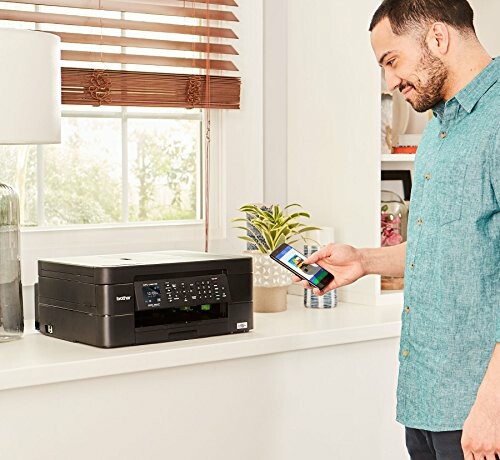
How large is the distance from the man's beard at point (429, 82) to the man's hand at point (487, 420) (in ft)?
1.62

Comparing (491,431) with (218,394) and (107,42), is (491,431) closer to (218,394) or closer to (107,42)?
(218,394)

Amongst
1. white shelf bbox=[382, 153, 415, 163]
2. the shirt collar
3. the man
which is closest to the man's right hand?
the man

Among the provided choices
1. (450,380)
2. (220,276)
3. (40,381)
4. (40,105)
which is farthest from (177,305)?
(450,380)

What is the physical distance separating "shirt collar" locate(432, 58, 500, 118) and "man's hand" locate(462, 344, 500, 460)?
17.8 inches

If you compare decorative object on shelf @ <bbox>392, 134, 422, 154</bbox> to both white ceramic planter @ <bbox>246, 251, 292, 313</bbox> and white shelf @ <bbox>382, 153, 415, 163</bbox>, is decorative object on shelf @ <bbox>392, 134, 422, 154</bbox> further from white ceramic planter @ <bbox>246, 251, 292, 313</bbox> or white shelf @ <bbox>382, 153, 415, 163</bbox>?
white ceramic planter @ <bbox>246, 251, 292, 313</bbox>

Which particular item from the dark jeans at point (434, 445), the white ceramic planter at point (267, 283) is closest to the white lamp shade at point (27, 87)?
the white ceramic planter at point (267, 283)

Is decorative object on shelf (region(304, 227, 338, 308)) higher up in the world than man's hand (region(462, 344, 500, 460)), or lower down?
higher up

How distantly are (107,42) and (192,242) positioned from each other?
2.07 ft

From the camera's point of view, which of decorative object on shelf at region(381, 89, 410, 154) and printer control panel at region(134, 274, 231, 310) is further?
decorative object on shelf at region(381, 89, 410, 154)

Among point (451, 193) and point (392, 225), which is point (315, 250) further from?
point (451, 193)

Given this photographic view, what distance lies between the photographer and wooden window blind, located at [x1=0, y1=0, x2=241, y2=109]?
2703 mm

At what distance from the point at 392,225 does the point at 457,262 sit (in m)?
1.18

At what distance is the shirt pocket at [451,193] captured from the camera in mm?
1797

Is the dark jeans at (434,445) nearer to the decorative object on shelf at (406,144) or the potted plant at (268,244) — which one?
the potted plant at (268,244)
